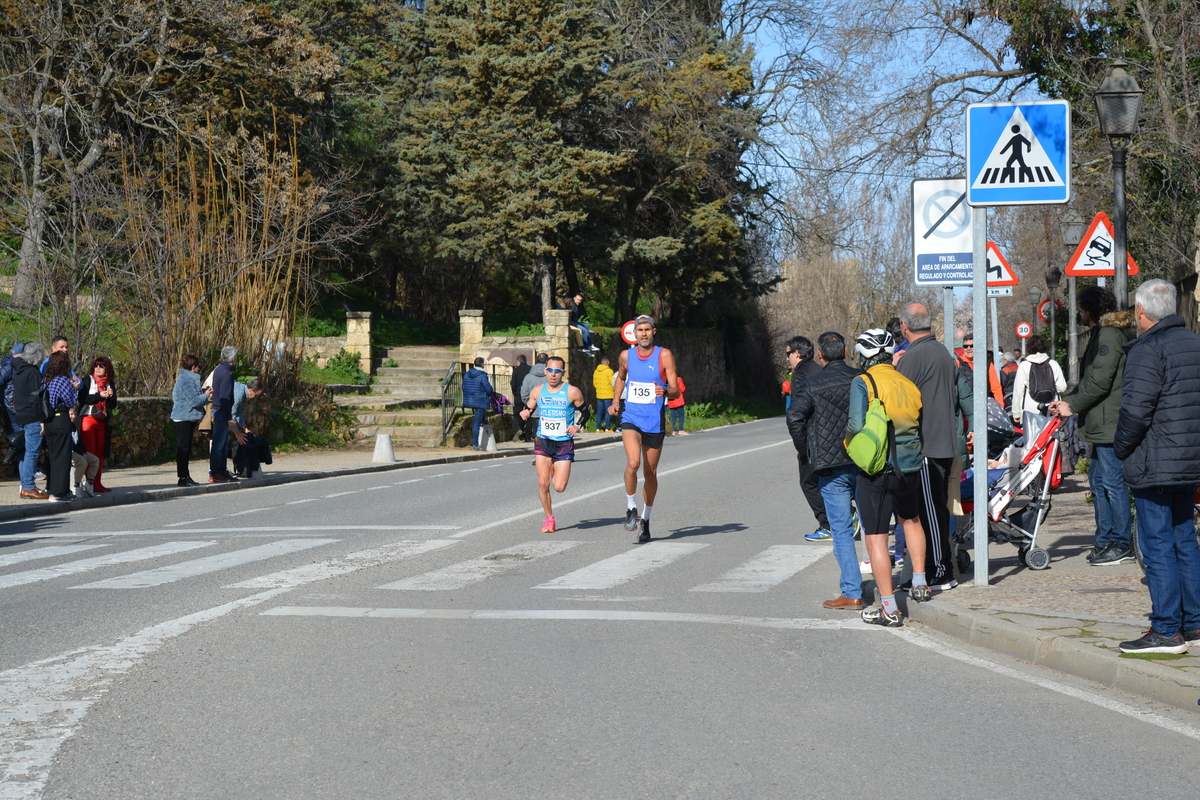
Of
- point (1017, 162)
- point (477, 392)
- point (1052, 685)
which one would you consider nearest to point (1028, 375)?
point (1017, 162)

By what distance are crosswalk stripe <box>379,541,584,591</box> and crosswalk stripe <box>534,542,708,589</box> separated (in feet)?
2.05

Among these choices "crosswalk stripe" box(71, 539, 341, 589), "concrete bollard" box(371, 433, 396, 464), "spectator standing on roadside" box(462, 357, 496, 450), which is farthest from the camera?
"spectator standing on roadside" box(462, 357, 496, 450)

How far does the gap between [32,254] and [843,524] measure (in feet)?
61.8

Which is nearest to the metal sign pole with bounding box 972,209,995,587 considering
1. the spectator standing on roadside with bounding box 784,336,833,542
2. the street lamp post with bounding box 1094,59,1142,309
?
the spectator standing on roadside with bounding box 784,336,833,542

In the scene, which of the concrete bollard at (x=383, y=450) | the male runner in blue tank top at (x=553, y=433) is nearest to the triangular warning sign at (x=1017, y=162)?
the male runner in blue tank top at (x=553, y=433)

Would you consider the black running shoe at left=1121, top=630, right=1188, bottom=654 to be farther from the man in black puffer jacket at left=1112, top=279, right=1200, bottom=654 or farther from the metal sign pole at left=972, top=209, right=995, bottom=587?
the metal sign pole at left=972, top=209, right=995, bottom=587

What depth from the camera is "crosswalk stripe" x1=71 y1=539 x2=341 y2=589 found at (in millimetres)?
9313

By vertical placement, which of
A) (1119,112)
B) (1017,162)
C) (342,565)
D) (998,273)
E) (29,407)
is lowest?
(342,565)

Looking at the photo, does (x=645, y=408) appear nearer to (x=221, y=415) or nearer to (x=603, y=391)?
(x=221, y=415)

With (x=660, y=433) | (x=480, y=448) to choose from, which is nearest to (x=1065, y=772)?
(x=660, y=433)

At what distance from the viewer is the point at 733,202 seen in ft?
145

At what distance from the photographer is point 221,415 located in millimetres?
18438

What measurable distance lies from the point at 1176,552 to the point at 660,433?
18.9 feet

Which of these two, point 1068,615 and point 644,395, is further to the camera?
point 644,395
